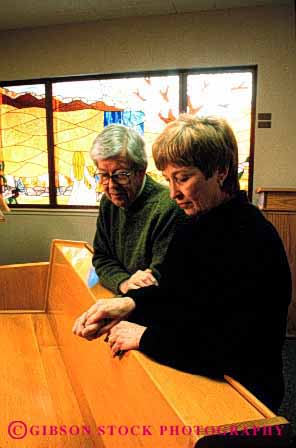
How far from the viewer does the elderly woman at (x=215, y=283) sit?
36.1 inches

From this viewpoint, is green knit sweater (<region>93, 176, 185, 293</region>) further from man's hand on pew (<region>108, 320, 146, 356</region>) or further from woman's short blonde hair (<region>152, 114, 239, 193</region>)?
woman's short blonde hair (<region>152, 114, 239, 193</region>)

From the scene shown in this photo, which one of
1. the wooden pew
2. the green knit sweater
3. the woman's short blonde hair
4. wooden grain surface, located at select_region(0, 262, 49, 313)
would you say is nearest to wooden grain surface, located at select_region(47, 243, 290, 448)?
the wooden pew

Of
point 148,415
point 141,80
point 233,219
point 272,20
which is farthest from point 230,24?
point 148,415

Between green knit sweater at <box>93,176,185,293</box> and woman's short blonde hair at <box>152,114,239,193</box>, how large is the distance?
0.48 metres

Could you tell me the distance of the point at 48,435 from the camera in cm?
151

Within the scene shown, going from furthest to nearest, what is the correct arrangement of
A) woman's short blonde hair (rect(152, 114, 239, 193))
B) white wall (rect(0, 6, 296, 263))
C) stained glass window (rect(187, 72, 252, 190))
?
stained glass window (rect(187, 72, 252, 190)) < white wall (rect(0, 6, 296, 263)) < woman's short blonde hair (rect(152, 114, 239, 193))

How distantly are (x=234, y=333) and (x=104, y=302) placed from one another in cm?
41

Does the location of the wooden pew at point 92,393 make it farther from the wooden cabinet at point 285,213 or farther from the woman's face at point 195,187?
the wooden cabinet at point 285,213

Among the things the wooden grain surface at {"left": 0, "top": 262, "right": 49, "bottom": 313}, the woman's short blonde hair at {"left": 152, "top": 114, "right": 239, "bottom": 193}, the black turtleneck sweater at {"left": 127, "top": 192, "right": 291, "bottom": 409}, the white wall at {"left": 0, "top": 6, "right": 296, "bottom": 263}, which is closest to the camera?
the black turtleneck sweater at {"left": 127, "top": 192, "right": 291, "bottom": 409}

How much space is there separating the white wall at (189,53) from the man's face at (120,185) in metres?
3.15

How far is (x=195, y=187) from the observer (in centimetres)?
105

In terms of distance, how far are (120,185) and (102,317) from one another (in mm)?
568

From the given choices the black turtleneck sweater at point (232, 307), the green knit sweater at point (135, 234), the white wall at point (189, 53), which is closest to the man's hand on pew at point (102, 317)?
the black turtleneck sweater at point (232, 307)

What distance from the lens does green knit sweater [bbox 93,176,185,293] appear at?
4.97ft
